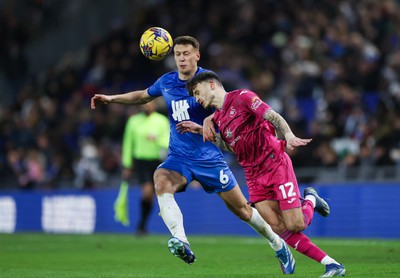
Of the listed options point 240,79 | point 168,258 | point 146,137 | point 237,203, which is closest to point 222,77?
point 240,79

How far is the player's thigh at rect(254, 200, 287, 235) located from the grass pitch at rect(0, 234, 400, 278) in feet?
1.68

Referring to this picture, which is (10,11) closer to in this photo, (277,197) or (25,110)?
Answer: (25,110)

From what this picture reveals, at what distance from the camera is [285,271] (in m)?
10.1

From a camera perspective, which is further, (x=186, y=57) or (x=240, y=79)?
(x=240, y=79)

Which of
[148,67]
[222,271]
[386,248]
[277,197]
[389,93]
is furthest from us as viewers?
[148,67]

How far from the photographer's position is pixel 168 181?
10.8 meters

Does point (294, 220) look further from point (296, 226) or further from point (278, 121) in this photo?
point (278, 121)

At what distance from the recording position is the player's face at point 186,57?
430 inches

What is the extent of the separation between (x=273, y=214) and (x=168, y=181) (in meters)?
1.46

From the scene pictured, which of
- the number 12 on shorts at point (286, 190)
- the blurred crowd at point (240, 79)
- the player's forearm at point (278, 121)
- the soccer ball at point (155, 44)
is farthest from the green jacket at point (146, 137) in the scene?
the player's forearm at point (278, 121)

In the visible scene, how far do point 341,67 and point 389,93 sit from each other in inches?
64.0

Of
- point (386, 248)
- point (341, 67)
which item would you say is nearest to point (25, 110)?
point (341, 67)

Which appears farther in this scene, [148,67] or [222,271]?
[148,67]

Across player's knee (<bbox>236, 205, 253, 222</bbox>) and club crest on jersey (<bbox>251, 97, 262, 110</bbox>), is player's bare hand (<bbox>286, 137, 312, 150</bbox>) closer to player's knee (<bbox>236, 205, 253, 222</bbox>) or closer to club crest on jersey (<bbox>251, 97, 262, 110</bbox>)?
club crest on jersey (<bbox>251, 97, 262, 110</bbox>)
